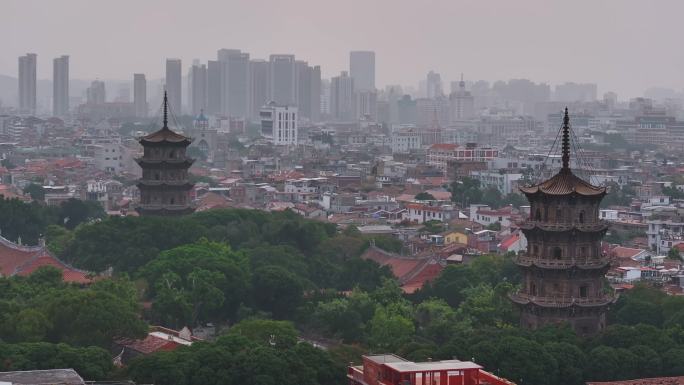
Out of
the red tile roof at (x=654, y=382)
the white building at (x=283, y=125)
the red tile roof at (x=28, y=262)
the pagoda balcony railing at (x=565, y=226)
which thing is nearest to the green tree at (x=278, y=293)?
the red tile roof at (x=28, y=262)

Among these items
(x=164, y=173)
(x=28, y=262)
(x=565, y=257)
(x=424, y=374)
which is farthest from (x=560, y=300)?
(x=164, y=173)

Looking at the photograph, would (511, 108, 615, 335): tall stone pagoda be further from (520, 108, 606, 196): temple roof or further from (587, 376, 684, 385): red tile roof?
(587, 376, 684, 385): red tile roof

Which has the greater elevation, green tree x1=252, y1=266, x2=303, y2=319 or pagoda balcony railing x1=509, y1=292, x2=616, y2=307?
pagoda balcony railing x1=509, y1=292, x2=616, y2=307

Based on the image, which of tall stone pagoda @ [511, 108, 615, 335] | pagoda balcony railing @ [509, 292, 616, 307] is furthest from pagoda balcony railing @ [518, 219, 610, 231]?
pagoda balcony railing @ [509, 292, 616, 307]

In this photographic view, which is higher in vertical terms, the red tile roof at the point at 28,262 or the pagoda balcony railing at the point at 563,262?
the pagoda balcony railing at the point at 563,262

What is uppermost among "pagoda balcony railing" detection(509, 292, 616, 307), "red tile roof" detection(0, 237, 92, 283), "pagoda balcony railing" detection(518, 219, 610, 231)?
"pagoda balcony railing" detection(518, 219, 610, 231)

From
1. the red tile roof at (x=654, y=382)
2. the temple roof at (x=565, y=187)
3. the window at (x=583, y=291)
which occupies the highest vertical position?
the temple roof at (x=565, y=187)

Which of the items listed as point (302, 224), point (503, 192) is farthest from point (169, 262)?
point (503, 192)

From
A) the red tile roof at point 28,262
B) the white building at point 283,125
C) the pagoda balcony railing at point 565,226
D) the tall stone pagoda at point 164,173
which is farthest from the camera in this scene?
the white building at point 283,125

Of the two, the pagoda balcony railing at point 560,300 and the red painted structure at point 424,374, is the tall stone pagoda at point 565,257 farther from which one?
the red painted structure at point 424,374
